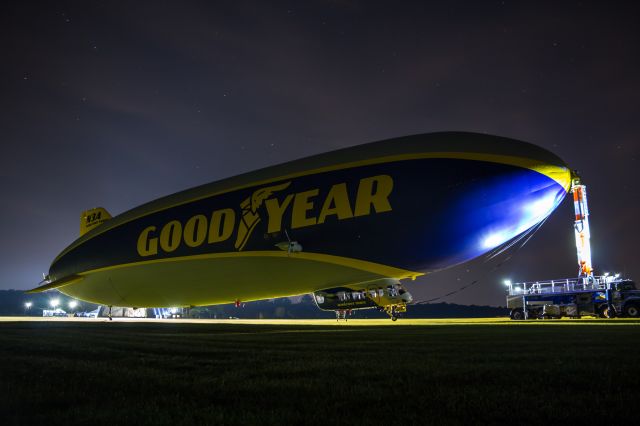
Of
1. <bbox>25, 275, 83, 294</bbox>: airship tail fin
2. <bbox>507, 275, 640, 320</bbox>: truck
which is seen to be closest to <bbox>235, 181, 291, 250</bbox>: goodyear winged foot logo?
<bbox>25, 275, 83, 294</bbox>: airship tail fin

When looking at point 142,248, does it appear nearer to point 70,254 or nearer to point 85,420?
point 70,254

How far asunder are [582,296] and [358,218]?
1148 inches

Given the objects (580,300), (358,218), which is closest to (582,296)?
(580,300)

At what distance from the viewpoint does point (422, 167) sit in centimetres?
1499

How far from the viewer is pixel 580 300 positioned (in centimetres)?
3625

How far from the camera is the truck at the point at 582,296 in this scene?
34.3 m

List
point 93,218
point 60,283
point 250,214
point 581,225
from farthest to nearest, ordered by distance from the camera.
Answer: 1. point 581,225
2. point 93,218
3. point 60,283
4. point 250,214

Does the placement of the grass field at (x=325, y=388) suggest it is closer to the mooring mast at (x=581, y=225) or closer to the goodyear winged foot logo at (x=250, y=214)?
the goodyear winged foot logo at (x=250, y=214)

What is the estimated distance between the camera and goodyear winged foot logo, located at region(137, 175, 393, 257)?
51.0 ft

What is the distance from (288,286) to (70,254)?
681 inches

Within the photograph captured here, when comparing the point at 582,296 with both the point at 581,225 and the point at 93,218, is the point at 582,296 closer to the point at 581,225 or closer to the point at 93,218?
the point at 581,225

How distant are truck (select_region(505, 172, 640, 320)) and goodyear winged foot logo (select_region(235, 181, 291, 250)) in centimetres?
2738

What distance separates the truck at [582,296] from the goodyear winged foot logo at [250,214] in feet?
89.8

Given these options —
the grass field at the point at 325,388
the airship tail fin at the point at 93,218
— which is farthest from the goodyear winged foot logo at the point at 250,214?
the airship tail fin at the point at 93,218
